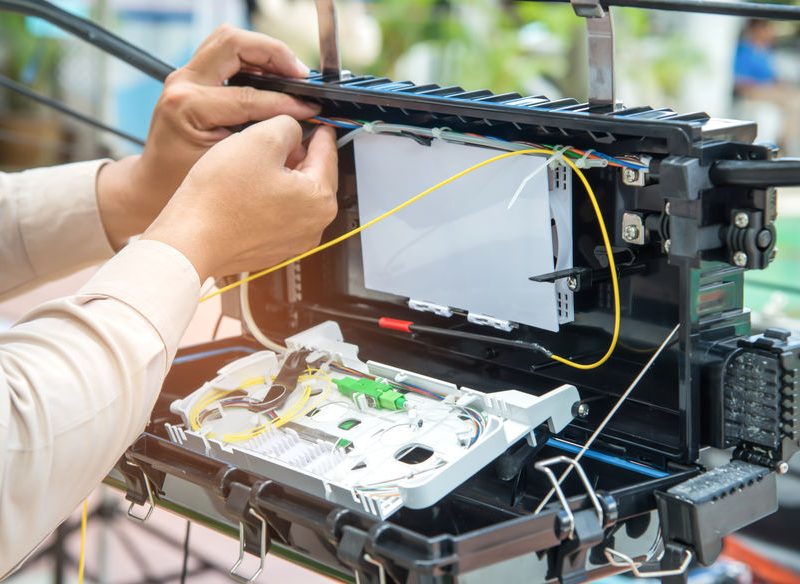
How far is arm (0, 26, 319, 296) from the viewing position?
1114 millimetres

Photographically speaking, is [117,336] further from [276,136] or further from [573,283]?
[573,283]

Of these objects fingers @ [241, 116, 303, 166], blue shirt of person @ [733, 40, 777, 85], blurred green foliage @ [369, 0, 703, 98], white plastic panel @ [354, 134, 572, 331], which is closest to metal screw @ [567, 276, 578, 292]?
white plastic panel @ [354, 134, 572, 331]

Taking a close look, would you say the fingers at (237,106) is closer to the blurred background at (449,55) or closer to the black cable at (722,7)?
the black cable at (722,7)

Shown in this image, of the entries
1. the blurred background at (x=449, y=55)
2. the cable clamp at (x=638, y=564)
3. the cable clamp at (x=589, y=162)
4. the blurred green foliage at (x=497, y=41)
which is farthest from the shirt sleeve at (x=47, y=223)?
the blurred green foliage at (x=497, y=41)

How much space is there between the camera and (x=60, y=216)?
125 cm

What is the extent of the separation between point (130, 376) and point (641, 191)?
473 mm

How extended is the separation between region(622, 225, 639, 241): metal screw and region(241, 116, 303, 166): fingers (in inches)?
13.4

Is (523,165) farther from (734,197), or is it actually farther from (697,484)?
(697,484)

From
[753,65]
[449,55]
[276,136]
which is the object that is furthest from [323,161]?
[753,65]

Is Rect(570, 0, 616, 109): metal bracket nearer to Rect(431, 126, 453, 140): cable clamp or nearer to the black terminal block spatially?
Rect(431, 126, 453, 140): cable clamp

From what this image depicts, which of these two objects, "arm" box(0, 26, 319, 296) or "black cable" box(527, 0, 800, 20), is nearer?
"black cable" box(527, 0, 800, 20)

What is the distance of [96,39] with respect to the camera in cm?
125

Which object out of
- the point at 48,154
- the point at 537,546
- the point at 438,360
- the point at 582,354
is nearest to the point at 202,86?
the point at 438,360

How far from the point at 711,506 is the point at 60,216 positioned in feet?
2.99
